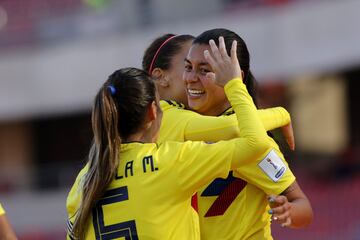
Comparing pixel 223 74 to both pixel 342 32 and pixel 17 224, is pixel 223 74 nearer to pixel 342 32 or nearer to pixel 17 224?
pixel 342 32

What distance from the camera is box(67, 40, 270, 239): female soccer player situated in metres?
4.37

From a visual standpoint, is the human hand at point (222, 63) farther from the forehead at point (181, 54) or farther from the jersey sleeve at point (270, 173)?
the forehead at point (181, 54)

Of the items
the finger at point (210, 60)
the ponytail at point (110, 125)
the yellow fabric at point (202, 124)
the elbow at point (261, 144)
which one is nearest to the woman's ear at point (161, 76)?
the yellow fabric at point (202, 124)

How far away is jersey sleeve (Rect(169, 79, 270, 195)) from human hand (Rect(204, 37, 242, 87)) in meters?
0.27

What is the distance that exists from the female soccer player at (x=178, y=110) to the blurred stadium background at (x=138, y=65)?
11530 mm

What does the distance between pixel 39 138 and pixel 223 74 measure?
19.3 meters

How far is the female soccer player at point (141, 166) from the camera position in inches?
172

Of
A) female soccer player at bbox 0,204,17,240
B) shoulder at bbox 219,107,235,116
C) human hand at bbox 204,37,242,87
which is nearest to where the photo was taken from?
human hand at bbox 204,37,242,87

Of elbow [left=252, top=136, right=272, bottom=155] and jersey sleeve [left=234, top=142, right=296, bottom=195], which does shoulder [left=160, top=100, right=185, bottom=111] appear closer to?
jersey sleeve [left=234, top=142, right=296, bottom=195]

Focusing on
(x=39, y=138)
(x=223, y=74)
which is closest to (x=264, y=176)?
(x=223, y=74)

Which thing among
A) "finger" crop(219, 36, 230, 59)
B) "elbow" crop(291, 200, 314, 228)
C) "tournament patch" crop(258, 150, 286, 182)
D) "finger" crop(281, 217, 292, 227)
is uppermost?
"finger" crop(219, 36, 230, 59)

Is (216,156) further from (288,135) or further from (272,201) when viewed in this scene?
(288,135)

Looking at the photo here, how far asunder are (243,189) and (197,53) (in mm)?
617

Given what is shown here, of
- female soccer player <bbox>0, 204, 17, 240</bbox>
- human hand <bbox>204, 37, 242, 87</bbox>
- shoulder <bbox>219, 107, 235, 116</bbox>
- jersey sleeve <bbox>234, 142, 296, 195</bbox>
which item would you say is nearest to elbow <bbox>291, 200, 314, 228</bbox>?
jersey sleeve <bbox>234, 142, 296, 195</bbox>
